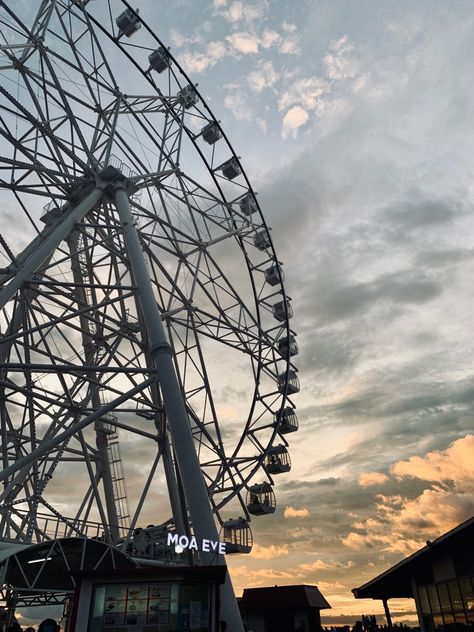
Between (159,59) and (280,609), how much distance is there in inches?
1226

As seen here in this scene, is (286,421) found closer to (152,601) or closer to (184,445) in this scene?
(184,445)

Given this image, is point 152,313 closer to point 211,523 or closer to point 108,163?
point 211,523

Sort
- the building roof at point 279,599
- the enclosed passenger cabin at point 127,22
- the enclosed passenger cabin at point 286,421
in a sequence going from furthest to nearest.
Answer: the building roof at point 279,599 < the enclosed passenger cabin at point 286,421 < the enclosed passenger cabin at point 127,22

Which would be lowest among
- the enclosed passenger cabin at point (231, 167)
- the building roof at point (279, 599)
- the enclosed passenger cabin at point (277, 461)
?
the building roof at point (279, 599)

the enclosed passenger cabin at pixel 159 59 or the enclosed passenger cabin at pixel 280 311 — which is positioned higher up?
the enclosed passenger cabin at pixel 159 59

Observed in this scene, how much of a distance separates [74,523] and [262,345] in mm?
11221

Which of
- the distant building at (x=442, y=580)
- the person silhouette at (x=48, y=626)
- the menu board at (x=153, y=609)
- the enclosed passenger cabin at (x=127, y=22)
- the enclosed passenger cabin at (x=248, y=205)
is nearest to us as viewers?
the person silhouette at (x=48, y=626)

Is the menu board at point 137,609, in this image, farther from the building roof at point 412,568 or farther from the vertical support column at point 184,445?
the building roof at point 412,568

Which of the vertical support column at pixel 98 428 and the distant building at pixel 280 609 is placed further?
the distant building at pixel 280 609

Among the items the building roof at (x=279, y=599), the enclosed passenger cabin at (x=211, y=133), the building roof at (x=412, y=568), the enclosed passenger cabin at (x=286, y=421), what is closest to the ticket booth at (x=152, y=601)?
the building roof at (x=412, y=568)

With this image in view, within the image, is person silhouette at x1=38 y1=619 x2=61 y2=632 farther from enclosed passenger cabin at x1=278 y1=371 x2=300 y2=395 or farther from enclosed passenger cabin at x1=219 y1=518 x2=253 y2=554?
enclosed passenger cabin at x1=278 y1=371 x2=300 y2=395

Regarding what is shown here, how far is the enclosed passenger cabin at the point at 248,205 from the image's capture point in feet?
85.8

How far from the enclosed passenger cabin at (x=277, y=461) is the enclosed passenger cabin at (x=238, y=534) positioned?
378cm

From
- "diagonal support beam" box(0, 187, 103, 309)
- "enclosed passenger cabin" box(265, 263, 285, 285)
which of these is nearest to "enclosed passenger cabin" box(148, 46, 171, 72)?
"diagonal support beam" box(0, 187, 103, 309)
